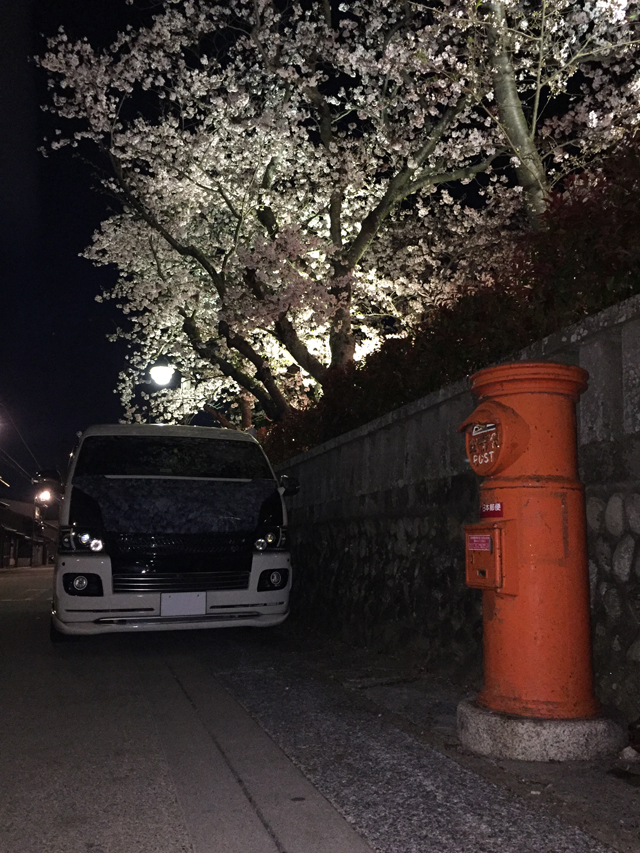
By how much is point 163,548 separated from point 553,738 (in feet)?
12.8

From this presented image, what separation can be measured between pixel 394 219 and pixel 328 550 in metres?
12.3

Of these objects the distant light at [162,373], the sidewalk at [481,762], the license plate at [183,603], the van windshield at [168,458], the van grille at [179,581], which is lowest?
the sidewalk at [481,762]

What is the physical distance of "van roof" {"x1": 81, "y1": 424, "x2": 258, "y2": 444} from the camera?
7.99m

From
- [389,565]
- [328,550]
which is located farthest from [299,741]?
[328,550]

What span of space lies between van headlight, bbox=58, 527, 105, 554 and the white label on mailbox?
143 inches

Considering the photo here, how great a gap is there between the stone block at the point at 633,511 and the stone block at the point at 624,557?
0.06m

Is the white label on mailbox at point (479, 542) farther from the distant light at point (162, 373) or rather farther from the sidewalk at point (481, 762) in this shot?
the distant light at point (162, 373)

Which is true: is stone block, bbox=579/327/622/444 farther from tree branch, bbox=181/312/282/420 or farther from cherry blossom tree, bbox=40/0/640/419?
tree branch, bbox=181/312/282/420

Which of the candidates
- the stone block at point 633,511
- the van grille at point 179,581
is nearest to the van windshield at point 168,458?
the van grille at point 179,581

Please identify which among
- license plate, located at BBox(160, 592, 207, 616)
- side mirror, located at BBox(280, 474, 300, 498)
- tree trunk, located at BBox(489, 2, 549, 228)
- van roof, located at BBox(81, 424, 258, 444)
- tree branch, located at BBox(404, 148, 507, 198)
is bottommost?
license plate, located at BBox(160, 592, 207, 616)

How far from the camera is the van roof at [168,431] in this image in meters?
7.99

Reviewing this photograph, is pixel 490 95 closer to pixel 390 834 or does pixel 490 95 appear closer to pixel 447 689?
pixel 447 689

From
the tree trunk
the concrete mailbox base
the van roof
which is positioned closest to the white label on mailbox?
the concrete mailbox base

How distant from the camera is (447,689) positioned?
5301 mm
